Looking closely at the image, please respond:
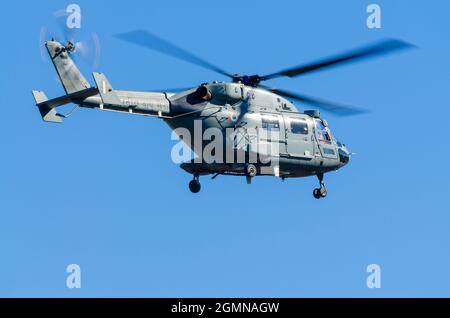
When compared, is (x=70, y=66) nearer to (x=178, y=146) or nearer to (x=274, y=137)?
(x=178, y=146)

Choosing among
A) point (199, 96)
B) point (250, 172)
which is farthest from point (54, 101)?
point (250, 172)

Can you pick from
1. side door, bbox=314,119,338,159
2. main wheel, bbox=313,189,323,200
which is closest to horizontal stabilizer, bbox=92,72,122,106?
side door, bbox=314,119,338,159

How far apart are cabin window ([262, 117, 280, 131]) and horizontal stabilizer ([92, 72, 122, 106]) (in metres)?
7.16

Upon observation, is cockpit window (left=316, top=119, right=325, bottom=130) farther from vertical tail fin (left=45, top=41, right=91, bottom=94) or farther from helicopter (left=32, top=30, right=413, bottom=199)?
vertical tail fin (left=45, top=41, right=91, bottom=94)

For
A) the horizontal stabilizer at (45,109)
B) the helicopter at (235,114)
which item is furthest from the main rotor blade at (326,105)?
the horizontal stabilizer at (45,109)

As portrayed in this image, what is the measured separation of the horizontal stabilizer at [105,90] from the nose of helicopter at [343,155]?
12.7 m

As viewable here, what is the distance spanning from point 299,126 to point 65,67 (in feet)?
38.8

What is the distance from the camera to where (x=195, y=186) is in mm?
41656

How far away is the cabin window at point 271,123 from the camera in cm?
4225

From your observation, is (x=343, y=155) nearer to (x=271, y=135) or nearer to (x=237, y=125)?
(x=271, y=135)

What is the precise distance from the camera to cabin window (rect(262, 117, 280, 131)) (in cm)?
4225

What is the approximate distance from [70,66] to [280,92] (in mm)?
10428

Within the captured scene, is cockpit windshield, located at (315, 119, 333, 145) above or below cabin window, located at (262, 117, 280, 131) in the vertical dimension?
above
